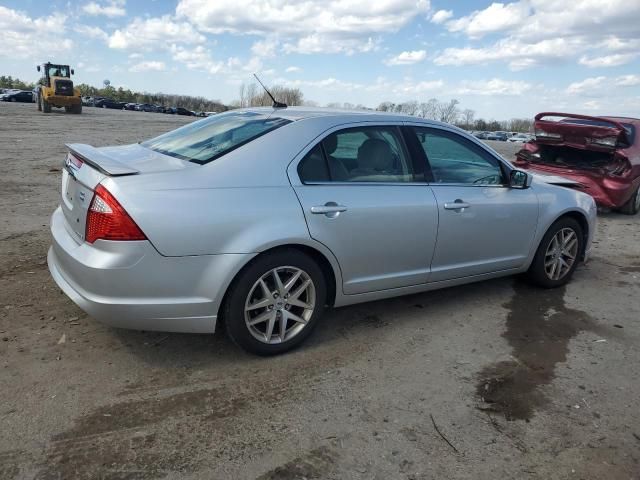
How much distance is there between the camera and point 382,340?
3863mm

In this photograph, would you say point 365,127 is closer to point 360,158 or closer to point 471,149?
point 360,158

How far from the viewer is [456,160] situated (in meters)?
4.38

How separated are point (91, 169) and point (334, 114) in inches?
66.5

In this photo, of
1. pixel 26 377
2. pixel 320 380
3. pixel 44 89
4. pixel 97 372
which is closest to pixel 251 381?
pixel 320 380

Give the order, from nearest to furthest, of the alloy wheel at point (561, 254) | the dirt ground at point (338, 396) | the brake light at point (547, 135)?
the dirt ground at point (338, 396), the alloy wheel at point (561, 254), the brake light at point (547, 135)

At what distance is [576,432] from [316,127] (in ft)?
7.85

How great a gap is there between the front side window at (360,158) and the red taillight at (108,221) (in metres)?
1.11

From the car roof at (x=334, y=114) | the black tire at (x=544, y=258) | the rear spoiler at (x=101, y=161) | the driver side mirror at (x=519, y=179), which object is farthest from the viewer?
the black tire at (x=544, y=258)

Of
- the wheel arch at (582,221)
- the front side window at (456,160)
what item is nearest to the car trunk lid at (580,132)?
the wheel arch at (582,221)

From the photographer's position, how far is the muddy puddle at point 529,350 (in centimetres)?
316

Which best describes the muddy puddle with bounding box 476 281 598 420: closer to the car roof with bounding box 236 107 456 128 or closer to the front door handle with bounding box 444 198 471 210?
the front door handle with bounding box 444 198 471 210

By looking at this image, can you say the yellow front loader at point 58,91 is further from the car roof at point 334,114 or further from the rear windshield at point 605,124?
the car roof at point 334,114

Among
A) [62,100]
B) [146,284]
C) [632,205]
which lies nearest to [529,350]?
[146,284]

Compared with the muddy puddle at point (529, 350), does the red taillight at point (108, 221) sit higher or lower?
higher
